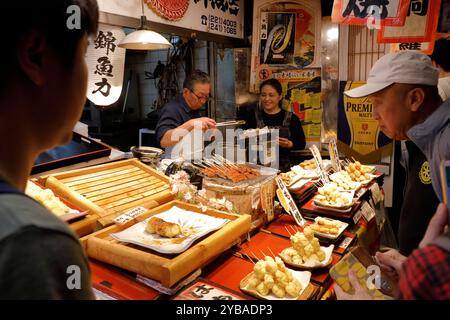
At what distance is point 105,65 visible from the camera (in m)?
5.00

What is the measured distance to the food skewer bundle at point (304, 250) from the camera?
2377 mm

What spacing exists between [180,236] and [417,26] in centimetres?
508

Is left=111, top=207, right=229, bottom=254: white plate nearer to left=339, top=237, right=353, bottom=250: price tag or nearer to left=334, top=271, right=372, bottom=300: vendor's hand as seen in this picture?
left=334, top=271, right=372, bottom=300: vendor's hand

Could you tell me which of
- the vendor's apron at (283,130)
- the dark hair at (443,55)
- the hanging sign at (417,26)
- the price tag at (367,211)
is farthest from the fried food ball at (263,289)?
the hanging sign at (417,26)

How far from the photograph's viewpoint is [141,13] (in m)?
5.07

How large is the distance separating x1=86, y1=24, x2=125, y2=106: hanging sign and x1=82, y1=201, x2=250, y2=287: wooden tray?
309 centimetres

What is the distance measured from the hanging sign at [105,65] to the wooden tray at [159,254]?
309 centimetres

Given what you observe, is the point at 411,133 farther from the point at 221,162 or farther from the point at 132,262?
the point at 132,262

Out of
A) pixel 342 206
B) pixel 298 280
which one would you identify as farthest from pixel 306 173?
pixel 298 280

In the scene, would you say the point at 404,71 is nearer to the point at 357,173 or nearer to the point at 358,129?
the point at 357,173

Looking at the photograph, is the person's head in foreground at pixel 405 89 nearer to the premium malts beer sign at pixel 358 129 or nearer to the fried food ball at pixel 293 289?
the fried food ball at pixel 293 289

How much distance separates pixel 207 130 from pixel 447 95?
9.90 ft

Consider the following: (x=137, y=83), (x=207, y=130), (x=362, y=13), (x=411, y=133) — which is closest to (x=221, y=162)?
(x=207, y=130)

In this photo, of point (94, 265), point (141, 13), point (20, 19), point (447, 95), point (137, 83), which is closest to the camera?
point (20, 19)
